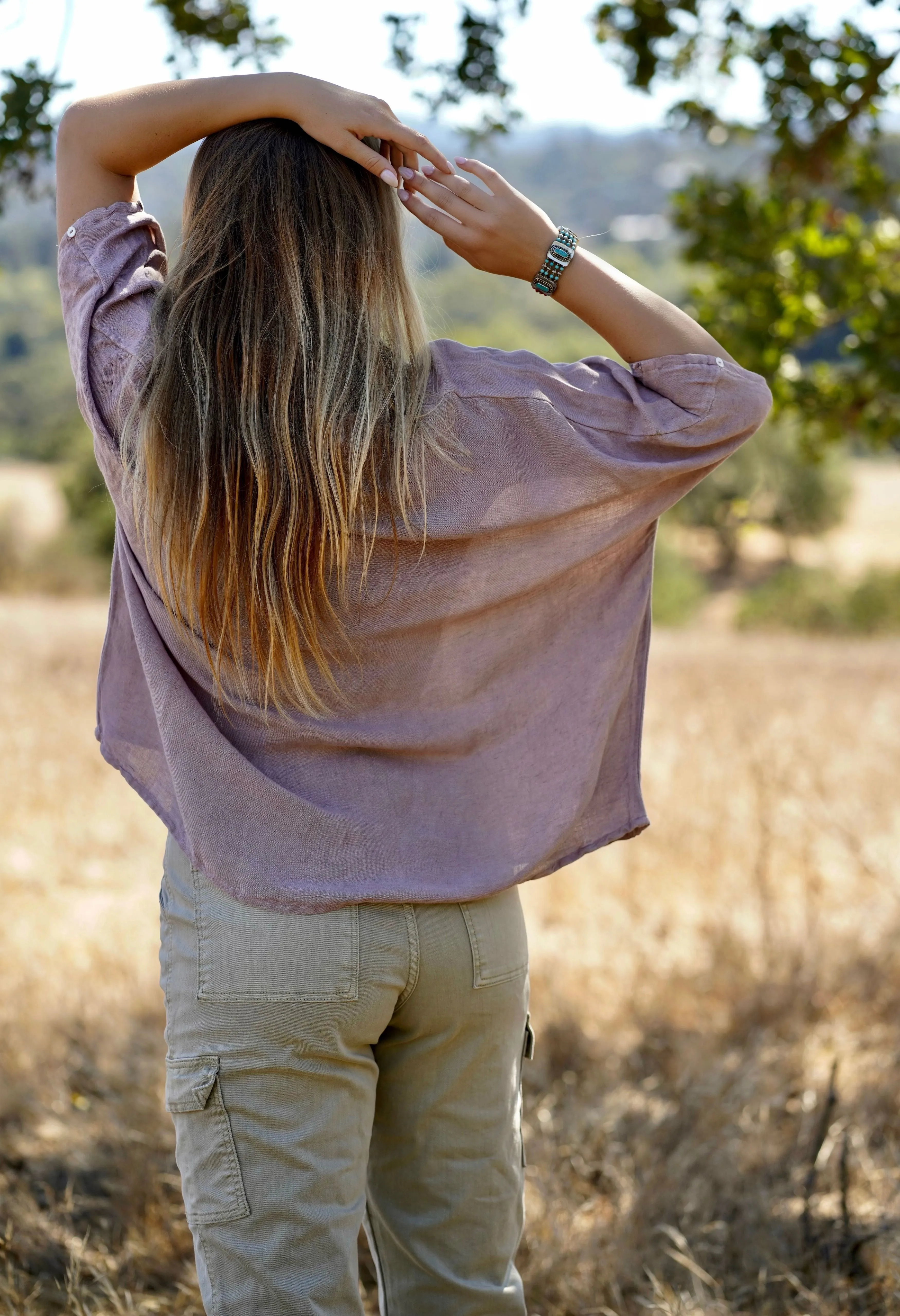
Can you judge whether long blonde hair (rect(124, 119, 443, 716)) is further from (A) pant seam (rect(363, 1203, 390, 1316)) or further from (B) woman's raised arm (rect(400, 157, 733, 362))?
(A) pant seam (rect(363, 1203, 390, 1316))

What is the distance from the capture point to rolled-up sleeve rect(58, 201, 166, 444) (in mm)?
1359

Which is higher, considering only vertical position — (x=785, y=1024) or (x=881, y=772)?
(x=881, y=772)

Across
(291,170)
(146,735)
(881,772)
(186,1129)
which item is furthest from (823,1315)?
(881,772)

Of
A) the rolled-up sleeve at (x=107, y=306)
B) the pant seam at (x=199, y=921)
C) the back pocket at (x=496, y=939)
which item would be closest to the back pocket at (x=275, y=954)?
the pant seam at (x=199, y=921)

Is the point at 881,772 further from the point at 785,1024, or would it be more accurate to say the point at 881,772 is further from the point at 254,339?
the point at 254,339

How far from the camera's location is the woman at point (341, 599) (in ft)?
4.21

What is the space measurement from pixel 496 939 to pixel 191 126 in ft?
3.61

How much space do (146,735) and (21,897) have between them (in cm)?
391

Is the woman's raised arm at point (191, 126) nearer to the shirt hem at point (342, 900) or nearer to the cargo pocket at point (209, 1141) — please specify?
the shirt hem at point (342, 900)

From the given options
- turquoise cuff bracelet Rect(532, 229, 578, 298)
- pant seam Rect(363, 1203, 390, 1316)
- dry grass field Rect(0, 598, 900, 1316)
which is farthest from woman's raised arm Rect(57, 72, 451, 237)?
dry grass field Rect(0, 598, 900, 1316)

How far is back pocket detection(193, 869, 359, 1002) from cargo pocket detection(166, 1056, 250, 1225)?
0.30 ft

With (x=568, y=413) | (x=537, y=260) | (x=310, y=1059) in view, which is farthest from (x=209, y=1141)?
(x=537, y=260)

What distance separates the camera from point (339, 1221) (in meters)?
1.35

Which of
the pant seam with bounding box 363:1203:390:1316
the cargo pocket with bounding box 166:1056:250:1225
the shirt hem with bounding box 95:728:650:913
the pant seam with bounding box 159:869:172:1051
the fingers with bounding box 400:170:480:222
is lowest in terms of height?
the pant seam with bounding box 363:1203:390:1316
